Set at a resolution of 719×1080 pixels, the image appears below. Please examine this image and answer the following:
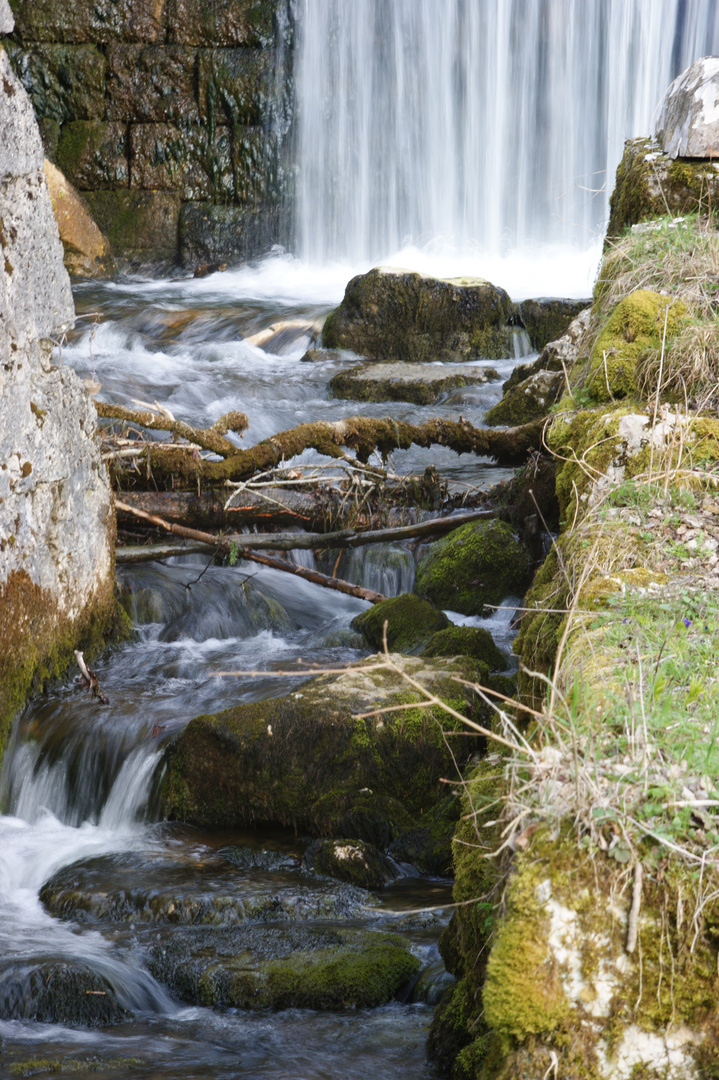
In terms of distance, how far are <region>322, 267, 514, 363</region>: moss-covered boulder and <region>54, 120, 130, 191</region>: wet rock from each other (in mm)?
8574

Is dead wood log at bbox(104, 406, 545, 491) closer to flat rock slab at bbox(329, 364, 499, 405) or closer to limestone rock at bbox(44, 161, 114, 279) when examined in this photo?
flat rock slab at bbox(329, 364, 499, 405)

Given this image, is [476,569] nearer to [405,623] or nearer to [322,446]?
→ [405,623]

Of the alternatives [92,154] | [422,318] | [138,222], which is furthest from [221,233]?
[422,318]

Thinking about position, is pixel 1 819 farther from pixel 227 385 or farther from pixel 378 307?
pixel 378 307

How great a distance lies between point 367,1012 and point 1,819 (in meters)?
2.58

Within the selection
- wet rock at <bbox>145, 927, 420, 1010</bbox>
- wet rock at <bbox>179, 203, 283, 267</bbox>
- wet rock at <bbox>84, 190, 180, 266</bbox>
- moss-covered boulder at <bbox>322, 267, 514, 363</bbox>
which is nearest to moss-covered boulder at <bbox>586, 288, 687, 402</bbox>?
wet rock at <bbox>145, 927, 420, 1010</bbox>

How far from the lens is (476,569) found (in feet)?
23.8

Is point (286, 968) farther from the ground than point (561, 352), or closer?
closer

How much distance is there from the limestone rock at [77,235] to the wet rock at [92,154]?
74cm

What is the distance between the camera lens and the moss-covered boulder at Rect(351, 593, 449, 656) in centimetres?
644

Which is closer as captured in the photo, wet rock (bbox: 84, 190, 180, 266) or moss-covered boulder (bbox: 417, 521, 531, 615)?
moss-covered boulder (bbox: 417, 521, 531, 615)

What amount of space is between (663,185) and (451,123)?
1611cm

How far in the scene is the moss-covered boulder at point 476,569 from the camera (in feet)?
23.4

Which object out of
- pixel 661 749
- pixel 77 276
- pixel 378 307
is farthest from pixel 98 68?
pixel 661 749
